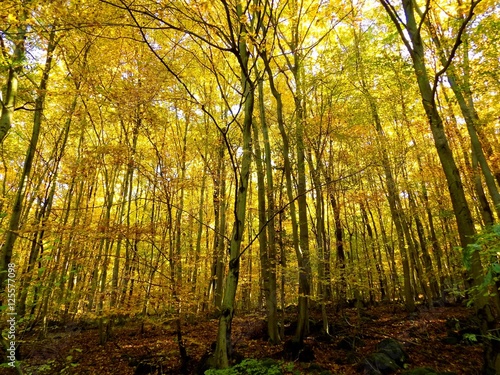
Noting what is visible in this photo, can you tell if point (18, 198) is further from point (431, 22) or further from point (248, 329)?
point (431, 22)

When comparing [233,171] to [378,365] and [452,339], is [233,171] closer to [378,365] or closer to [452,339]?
[378,365]

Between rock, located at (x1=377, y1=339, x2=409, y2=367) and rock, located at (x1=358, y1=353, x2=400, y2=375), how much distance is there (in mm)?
237

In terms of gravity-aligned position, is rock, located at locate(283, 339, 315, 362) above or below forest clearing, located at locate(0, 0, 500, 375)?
below

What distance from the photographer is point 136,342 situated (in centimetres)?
1109

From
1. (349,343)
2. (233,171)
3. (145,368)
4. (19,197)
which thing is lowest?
(145,368)

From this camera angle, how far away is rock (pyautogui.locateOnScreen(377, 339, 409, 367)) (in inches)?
275

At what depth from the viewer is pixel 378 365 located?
6613 millimetres

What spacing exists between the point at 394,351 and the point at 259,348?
3.82m

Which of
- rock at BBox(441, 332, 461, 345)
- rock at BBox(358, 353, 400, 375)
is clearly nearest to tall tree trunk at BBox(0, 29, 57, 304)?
rock at BBox(358, 353, 400, 375)

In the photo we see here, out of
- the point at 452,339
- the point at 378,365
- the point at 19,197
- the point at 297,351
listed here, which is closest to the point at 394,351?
the point at 378,365

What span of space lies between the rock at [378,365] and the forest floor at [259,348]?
0.32 meters

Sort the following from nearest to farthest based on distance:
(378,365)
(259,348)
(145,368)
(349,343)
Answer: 1. (378,365)
2. (145,368)
3. (349,343)
4. (259,348)

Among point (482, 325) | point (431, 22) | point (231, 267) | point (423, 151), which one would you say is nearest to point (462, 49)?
point (431, 22)

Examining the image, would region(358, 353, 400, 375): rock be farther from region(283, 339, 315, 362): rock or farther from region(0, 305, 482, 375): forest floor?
region(283, 339, 315, 362): rock
